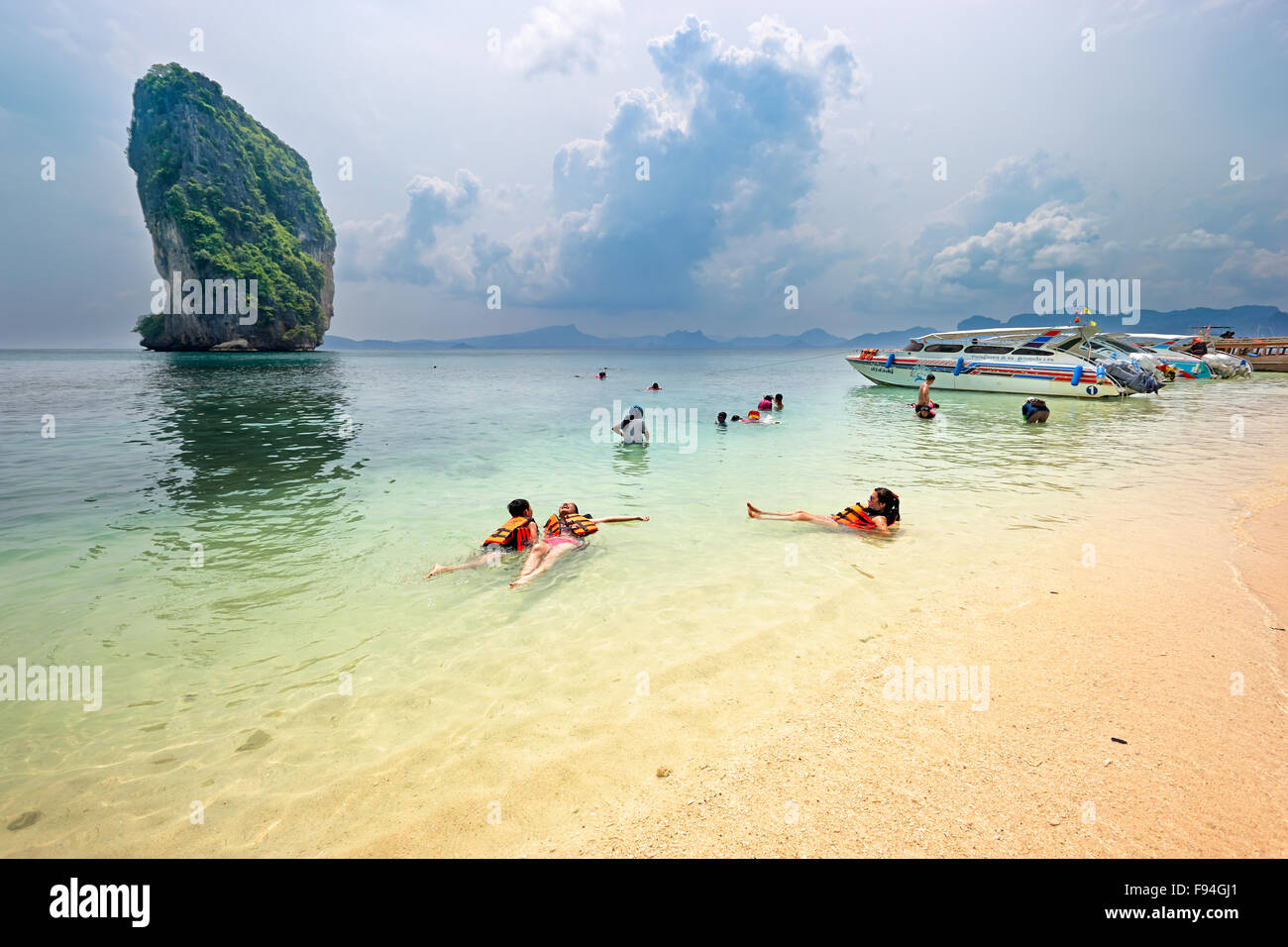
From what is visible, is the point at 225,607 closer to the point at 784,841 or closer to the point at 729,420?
the point at 784,841

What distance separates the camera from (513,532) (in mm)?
8195

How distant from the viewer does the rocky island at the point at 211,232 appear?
106812 mm

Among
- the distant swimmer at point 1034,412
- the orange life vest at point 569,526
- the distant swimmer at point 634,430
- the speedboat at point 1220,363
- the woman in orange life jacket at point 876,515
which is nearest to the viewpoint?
the orange life vest at point 569,526

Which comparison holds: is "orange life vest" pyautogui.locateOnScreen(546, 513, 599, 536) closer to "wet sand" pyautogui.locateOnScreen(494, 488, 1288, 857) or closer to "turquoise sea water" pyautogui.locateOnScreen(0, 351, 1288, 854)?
"turquoise sea water" pyautogui.locateOnScreen(0, 351, 1288, 854)

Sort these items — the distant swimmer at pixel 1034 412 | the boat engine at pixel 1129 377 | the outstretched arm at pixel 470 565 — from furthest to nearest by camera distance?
the boat engine at pixel 1129 377 < the distant swimmer at pixel 1034 412 < the outstretched arm at pixel 470 565

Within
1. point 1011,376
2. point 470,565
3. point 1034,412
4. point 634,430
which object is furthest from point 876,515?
point 1011,376

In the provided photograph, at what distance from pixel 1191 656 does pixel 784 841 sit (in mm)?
4645

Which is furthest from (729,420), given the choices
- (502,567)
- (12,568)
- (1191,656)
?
(12,568)

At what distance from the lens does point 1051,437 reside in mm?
18484

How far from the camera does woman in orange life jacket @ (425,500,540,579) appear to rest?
25.7ft

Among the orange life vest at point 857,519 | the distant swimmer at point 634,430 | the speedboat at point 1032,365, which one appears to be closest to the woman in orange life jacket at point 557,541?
the orange life vest at point 857,519

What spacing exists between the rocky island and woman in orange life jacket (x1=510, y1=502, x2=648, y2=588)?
132m

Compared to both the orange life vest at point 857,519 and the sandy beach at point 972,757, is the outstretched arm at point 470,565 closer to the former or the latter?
the sandy beach at point 972,757

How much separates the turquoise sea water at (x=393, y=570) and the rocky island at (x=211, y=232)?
113076 millimetres
